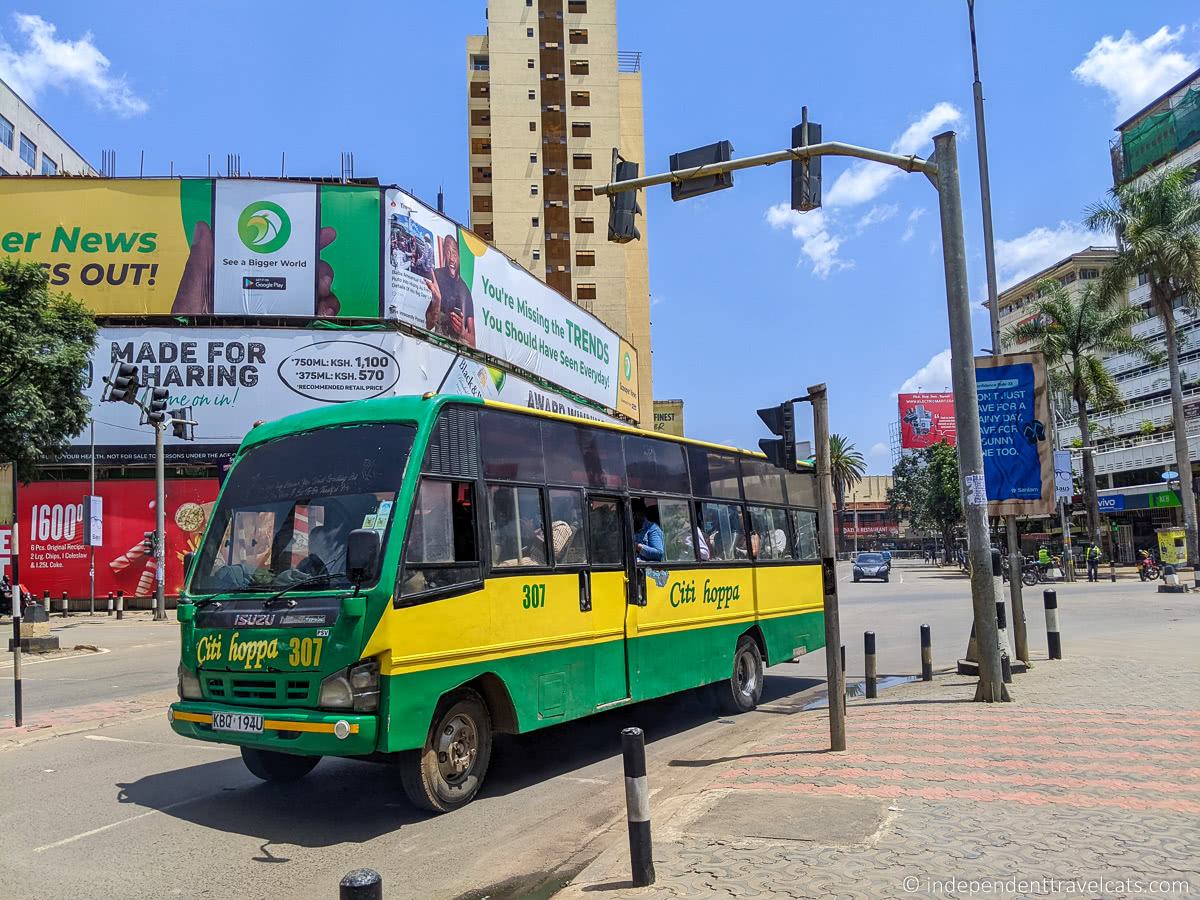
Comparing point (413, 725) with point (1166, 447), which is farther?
point (1166, 447)

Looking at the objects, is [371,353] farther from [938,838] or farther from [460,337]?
[938,838]

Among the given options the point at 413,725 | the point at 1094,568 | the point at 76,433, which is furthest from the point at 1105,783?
the point at 1094,568

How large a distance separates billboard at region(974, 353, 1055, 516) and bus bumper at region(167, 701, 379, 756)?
9.16 metres

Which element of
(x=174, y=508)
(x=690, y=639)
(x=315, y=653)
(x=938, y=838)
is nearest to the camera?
(x=938, y=838)

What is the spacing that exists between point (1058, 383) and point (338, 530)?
44.5m

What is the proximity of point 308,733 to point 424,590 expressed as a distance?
1.18 meters

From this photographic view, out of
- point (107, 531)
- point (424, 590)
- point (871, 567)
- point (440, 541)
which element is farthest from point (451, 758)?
point (871, 567)

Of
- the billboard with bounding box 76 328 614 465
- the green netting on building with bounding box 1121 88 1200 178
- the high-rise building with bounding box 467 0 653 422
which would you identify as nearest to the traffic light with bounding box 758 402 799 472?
the billboard with bounding box 76 328 614 465

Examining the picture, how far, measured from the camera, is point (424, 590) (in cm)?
651

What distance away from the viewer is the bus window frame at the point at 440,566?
6312mm

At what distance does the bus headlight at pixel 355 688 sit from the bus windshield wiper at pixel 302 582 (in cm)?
70

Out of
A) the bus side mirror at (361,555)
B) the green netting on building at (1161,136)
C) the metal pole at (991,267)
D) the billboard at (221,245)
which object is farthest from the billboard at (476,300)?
the green netting on building at (1161,136)

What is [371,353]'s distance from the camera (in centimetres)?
3594

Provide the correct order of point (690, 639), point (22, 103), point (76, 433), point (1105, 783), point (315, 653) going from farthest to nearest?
point (22, 103)
point (76, 433)
point (690, 639)
point (1105, 783)
point (315, 653)
